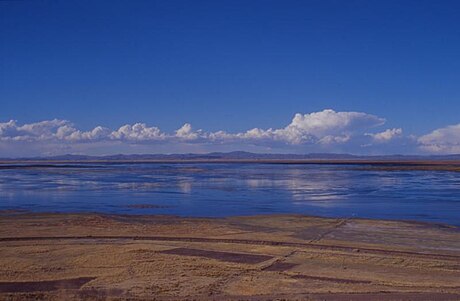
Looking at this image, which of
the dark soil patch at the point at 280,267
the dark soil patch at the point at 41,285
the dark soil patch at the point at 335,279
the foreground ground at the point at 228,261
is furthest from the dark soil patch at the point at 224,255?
the dark soil patch at the point at 41,285

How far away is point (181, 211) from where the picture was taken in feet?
88.9

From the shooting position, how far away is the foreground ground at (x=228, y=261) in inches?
429

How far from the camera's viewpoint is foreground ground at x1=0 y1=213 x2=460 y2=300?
35.7ft

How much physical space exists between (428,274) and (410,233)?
7072 mm

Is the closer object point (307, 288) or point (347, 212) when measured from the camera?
point (307, 288)

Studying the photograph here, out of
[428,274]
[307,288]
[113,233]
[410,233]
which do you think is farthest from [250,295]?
[410,233]

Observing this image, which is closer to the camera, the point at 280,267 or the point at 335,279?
the point at 335,279

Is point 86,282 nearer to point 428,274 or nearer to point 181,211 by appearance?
point 428,274

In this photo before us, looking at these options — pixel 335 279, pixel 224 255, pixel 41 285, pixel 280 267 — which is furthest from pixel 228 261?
pixel 41 285

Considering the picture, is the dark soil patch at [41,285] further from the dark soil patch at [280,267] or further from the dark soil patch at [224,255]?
the dark soil patch at [280,267]

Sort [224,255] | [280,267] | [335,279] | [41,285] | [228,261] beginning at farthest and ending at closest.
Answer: [224,255], [228,261], [280,267], [335,279], [41,285]

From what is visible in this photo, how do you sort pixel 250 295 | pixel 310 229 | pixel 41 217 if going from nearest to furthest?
pixel 250 295 < pixel 310 229 < pixel 41 217

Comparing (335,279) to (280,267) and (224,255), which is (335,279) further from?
(224,255)

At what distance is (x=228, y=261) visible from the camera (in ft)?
45.0
